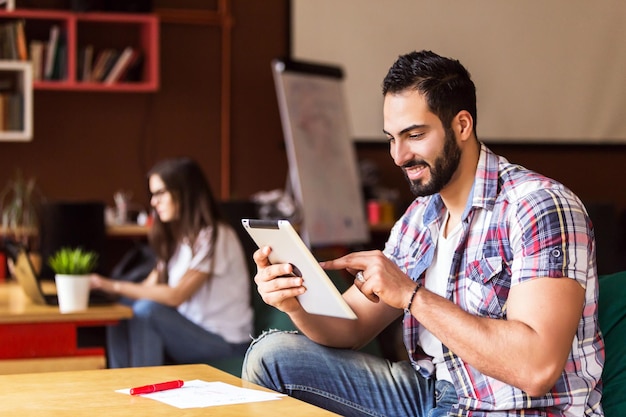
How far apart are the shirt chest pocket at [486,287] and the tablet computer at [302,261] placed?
30 centimetres

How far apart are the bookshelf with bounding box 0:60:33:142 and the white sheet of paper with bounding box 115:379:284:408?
11.9ft

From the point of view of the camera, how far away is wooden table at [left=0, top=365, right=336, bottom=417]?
60.9 inches

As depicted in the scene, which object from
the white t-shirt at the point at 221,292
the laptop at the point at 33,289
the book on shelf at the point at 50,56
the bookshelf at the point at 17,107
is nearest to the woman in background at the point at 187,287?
the white t-shirt at the point at 221,292

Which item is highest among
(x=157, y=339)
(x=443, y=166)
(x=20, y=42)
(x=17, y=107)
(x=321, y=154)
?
(x=20, y=42)

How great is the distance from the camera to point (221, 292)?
11.7ft

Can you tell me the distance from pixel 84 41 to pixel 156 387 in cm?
408

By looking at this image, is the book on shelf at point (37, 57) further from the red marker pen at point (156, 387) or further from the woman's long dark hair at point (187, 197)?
→ the red marker pen at point (156, 387)

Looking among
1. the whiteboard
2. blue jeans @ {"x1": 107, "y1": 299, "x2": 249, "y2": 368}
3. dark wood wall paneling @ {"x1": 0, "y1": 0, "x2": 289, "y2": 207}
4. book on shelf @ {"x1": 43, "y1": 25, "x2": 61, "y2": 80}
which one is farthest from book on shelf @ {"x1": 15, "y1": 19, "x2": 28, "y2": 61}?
blue jeans @ {"x1": 107, "y1": 299, "x2": 249, "y2": 368}

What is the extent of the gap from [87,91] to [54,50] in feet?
1.31

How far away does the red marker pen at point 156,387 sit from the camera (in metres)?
1.71

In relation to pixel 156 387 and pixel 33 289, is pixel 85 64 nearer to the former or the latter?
pixel 33 289

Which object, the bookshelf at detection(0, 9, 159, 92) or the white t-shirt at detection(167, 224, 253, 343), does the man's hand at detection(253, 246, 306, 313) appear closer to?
the white t-shirt at detection(167, 224, 253, 343)

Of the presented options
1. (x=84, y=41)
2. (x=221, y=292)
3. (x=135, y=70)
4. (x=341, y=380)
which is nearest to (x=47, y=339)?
(x=221, y=292)

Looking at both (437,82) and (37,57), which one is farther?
(37,57)
